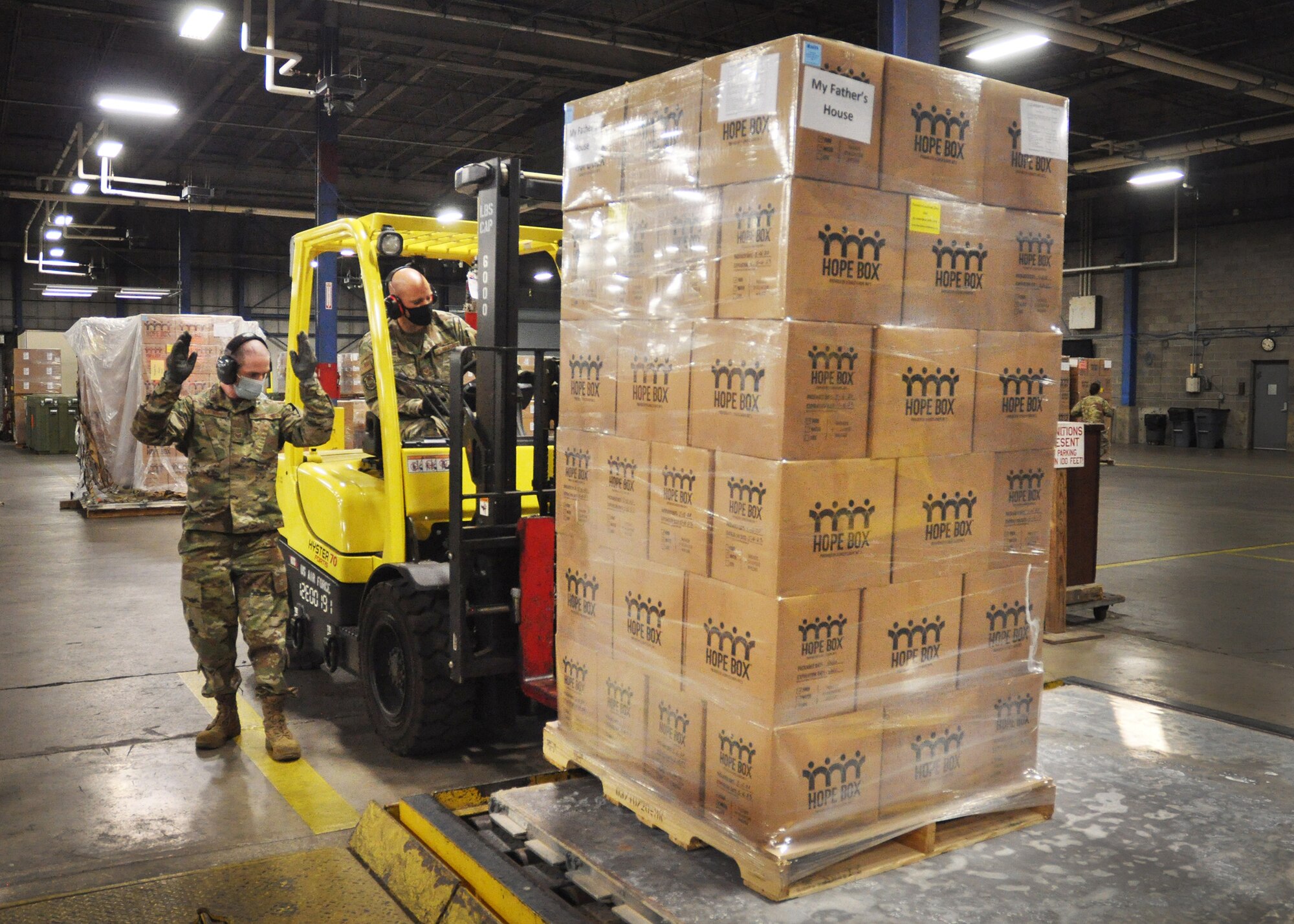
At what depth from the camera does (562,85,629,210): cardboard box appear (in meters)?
3.13

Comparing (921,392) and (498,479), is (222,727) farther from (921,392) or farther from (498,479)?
(921,392)

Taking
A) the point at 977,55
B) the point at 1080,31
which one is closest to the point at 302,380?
the point at 977,55

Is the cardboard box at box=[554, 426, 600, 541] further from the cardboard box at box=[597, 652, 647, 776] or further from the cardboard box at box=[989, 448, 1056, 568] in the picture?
the cardboard box at box=[989, 448, 1056, 568]

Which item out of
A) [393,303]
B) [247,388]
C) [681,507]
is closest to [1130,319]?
[393,303]

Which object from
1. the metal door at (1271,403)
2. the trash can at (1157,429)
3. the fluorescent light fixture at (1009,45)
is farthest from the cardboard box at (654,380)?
the trash can at (1157,429)

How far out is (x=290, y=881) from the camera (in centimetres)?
354

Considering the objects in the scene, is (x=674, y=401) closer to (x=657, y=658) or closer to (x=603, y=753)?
(x=657, y=658)

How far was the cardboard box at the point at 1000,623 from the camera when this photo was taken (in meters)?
2.97

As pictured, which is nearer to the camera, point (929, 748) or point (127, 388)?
point (929, 748)

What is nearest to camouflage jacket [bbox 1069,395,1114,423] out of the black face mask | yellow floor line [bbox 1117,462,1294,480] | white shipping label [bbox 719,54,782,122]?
yellow floor line [bbox 1117,462,1294,480]

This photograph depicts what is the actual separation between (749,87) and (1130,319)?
27.8m

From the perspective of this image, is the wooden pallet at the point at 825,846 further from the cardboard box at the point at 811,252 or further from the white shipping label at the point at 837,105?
the white shipping label at the point at 837,105

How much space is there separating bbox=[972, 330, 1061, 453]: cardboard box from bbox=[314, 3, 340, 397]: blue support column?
10398 millimetres

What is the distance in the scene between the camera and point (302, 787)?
4.40 metres
